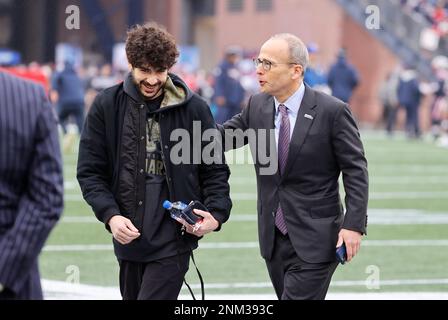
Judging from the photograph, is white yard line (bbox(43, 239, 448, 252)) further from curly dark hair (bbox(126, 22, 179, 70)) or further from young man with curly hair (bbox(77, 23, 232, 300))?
curly dark hair (bbox(126, 22, 179, 70))

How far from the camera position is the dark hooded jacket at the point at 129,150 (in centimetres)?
592

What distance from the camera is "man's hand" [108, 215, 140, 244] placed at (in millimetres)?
5805

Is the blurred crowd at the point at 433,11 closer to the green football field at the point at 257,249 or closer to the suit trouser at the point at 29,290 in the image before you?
the green football field at the point at 257,249

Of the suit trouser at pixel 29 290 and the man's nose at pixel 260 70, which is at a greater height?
the man's nose at pixel 260 70

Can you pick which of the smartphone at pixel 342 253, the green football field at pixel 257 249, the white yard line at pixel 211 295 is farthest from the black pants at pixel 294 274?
the green football field at pixel 257 249

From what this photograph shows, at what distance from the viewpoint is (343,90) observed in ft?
89.1

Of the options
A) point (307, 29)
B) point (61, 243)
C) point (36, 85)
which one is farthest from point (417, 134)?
point (36, 85)

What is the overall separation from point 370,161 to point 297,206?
54.3ft

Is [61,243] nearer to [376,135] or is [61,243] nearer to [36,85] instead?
[36,85]

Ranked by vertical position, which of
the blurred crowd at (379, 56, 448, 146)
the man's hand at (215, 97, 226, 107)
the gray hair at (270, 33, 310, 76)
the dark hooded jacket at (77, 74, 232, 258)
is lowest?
the blurred crowd at (379, 56, 448, 146)

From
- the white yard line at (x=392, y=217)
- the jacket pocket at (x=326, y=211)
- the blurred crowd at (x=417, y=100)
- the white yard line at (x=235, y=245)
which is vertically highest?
the jacket pocket at (x=326, y=211)

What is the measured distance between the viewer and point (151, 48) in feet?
19.0

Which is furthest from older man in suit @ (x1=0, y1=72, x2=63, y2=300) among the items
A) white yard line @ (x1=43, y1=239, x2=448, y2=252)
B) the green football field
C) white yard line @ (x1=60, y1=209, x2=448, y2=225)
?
white yard line @ (x1=60, y1=209, x2=448, y2=225)

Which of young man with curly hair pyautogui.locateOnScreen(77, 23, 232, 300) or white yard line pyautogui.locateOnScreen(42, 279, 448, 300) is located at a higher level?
young man with curly hair pyautogui.locateOnScreen(77, 23, 232, 300)
